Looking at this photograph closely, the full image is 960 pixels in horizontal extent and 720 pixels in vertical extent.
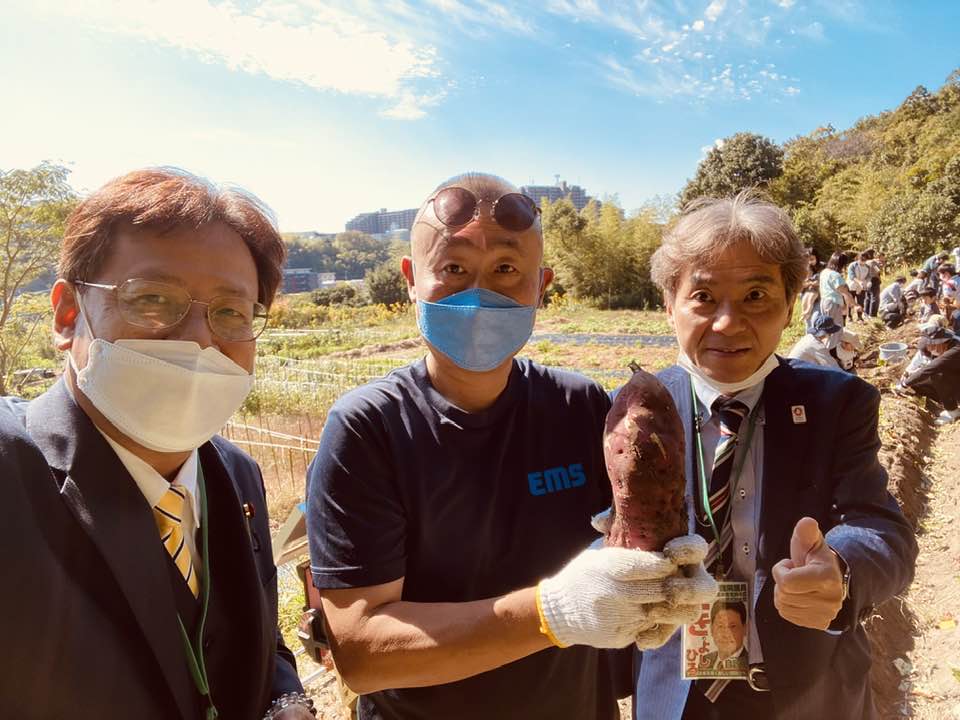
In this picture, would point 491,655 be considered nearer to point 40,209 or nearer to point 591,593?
point 591,593

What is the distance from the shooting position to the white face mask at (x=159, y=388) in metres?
1.52

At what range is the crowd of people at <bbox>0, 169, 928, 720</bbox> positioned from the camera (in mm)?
1305

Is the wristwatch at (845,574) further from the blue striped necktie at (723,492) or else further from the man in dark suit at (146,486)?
the man in dark suit at (146,486)

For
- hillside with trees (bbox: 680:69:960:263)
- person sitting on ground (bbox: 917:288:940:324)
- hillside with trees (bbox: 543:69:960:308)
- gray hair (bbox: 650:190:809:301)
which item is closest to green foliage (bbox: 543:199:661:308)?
hillside with trees (bbox: 543:69:960:308)

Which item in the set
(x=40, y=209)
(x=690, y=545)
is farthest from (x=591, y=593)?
(x=40, y=209)

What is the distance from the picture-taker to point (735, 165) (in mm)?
35844

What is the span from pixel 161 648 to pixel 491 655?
817mm

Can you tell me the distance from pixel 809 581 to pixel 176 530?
5.84 ft

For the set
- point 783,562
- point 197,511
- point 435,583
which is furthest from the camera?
point 197,511

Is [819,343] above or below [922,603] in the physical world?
above

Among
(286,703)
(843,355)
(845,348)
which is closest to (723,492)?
(286,703)

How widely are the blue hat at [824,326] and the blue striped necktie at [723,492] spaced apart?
781cm

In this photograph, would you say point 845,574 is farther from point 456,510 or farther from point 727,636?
point 456,510

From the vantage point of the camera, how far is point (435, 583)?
1.60 metres
